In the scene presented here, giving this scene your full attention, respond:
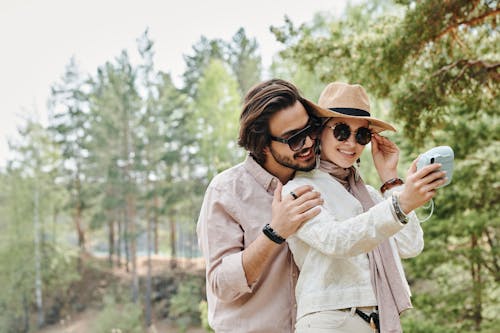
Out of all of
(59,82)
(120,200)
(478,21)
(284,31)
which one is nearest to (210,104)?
(120,200)

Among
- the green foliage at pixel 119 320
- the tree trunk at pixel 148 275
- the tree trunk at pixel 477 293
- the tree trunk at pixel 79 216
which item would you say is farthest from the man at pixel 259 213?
the tree trunk at pixel 79 216

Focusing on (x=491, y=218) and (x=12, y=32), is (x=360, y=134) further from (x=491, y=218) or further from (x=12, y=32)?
(x=12, y=32)

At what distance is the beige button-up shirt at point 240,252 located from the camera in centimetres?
179

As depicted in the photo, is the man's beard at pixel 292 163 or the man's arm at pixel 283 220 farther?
the man's beard at pixel 292 163

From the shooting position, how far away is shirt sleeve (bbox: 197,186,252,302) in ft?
5.59

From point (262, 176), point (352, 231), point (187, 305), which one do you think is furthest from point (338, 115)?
point (187, 305)

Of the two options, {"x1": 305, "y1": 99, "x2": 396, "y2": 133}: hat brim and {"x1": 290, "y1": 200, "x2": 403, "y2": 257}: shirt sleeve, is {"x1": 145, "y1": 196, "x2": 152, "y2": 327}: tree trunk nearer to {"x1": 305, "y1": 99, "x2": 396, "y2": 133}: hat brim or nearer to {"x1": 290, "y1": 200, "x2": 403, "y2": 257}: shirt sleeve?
{"x1": 305, "y1": 99, "x2": 396, "y2": 133}: hat brim

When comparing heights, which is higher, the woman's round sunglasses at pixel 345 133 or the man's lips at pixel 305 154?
the woman's round sunglasses at pixel 345 133

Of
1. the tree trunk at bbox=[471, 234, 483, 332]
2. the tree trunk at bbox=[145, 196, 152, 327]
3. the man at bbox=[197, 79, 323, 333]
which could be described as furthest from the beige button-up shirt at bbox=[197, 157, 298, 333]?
the tree trunk at bbox=[145, 196, 152, 327]

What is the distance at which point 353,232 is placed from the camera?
1.52 meters

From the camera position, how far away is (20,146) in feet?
75.1

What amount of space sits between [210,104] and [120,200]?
7.16m

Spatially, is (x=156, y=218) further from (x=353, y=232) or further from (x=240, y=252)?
(x=353, y=232)

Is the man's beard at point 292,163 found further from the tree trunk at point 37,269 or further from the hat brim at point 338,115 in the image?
the tree trunk at point 37,269
